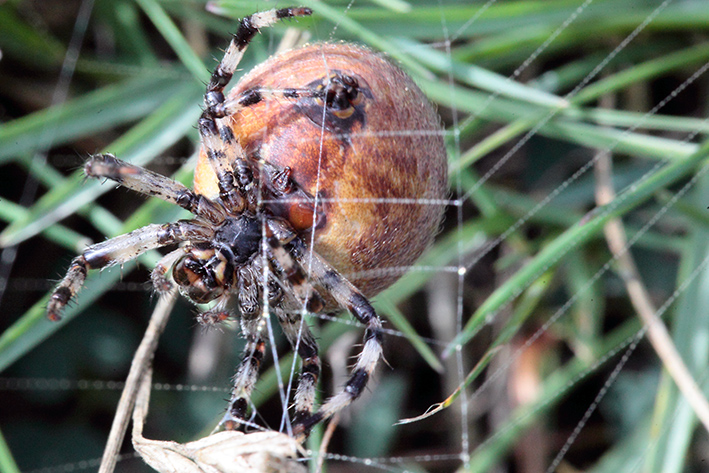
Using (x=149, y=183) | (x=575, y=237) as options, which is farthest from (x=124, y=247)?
(x=575, y=237)

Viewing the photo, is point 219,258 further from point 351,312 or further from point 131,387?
point 131,387

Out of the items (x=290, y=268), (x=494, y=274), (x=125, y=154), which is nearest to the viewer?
(x=290, y=268)

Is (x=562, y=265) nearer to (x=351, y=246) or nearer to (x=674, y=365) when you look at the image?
(x=674, y=365)

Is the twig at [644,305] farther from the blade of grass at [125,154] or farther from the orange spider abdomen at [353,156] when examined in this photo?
the blade of grass at [125,154]

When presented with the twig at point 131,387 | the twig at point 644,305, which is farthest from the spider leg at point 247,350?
the twig at point 644,305

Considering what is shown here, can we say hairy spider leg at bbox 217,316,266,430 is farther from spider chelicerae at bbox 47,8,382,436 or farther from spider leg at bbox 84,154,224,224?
spider leg at bbox 84,154,224,224

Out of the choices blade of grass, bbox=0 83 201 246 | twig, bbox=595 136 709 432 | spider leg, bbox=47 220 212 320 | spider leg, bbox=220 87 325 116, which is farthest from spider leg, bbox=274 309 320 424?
twig, bbox=595 136 709 432
